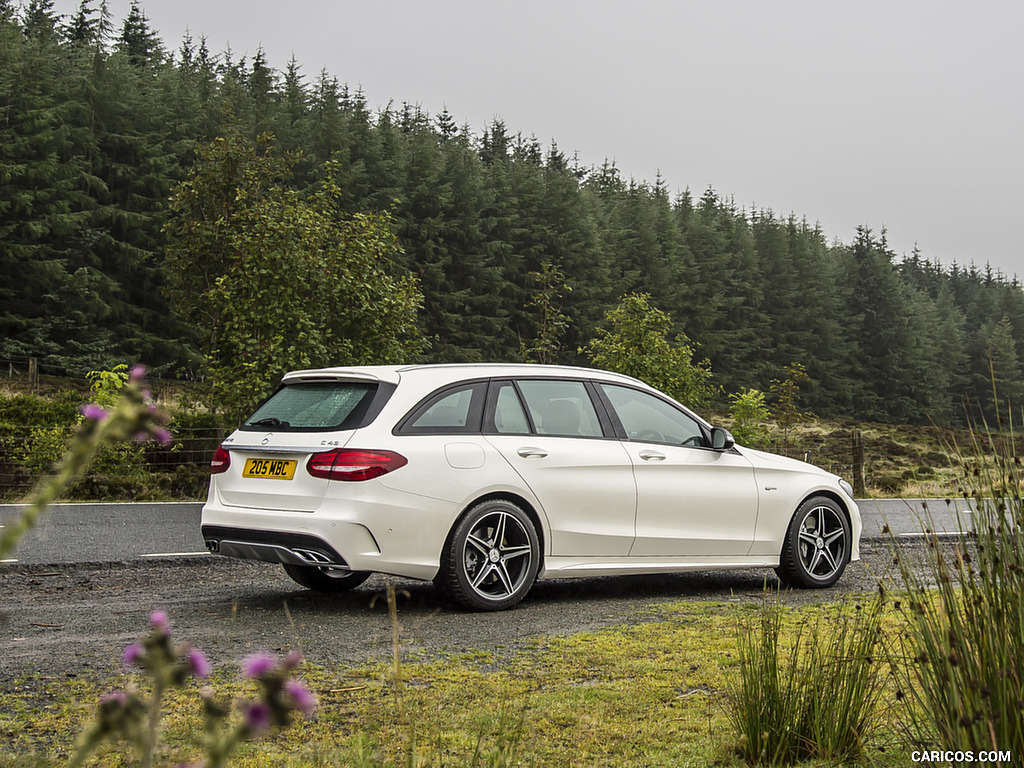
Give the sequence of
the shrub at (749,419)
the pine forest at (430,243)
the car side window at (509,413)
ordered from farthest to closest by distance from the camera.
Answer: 1. the pine forest at (430,243)
2. the shrub at (749,419)
3. the car side window at (509,413)

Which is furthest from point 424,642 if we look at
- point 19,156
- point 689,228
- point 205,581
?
point 689,228

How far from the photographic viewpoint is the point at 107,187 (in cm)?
5053

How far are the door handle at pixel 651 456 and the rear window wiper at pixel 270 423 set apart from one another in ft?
9.08

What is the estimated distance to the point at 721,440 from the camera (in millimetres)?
8836

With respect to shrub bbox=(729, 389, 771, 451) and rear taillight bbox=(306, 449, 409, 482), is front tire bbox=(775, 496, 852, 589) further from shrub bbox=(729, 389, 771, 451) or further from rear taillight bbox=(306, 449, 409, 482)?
shrub bbox=(729, 389, 771, 451)

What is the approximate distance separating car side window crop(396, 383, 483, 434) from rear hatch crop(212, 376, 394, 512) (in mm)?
267

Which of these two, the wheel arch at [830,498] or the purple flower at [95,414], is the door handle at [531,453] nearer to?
the wheel arch at [830,498]

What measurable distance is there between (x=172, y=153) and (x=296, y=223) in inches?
1513

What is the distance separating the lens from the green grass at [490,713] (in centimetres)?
395

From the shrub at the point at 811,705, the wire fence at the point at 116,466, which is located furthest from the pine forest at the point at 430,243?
the shrub at the point at 811,705

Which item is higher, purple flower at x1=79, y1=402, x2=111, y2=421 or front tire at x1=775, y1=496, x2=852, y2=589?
purple flower at x1=79, y1=402, x2=111, y2=421

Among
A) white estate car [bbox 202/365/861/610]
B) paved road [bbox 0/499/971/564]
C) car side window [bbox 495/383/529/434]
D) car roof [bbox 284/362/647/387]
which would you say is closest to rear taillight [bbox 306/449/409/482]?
white estate car [bbox 202/365/861/610]

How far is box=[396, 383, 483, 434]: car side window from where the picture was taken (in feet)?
24.7

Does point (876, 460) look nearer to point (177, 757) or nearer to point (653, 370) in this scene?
point (653, 370)
